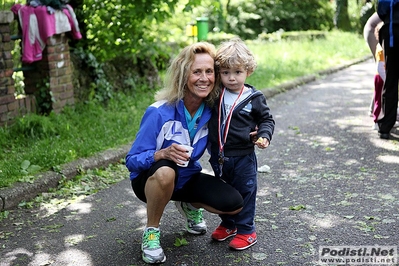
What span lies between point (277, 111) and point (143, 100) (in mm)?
1947

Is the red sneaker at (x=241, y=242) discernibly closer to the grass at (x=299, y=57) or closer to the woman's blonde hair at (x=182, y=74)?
the woman's blonde hair at (x=182, y=74)

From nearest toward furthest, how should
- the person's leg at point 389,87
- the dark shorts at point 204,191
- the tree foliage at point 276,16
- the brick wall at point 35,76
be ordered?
the dark shorts at point 204,191 < the person's leg at point 389,87 < the brick wall at point 35,76 < the tree foliage at point 276,16

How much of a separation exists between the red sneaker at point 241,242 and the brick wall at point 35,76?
3721mm

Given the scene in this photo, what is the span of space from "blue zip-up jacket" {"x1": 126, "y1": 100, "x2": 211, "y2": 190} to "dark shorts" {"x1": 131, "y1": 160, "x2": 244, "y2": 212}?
0.17 feet

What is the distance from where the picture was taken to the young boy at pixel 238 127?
3.73 metres

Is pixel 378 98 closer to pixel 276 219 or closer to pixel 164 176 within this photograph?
pixel 276 219

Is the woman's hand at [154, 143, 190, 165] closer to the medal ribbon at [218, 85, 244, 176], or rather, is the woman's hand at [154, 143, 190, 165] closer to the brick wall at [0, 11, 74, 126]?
the medal ribbon at [218, 85, 244, 176]

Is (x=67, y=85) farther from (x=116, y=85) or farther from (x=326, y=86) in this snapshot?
(x=326, y=86)

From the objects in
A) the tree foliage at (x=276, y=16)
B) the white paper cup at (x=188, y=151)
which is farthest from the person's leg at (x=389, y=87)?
the tree foliage at (x=276, y=16)

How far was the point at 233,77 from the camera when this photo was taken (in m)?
3.74

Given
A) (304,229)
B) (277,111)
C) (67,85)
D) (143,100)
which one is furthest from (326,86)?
(304,229)

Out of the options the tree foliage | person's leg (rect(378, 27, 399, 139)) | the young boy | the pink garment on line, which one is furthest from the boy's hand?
the tree foliage

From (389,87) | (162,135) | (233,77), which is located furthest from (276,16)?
(162,135)

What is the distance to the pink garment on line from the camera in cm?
687
